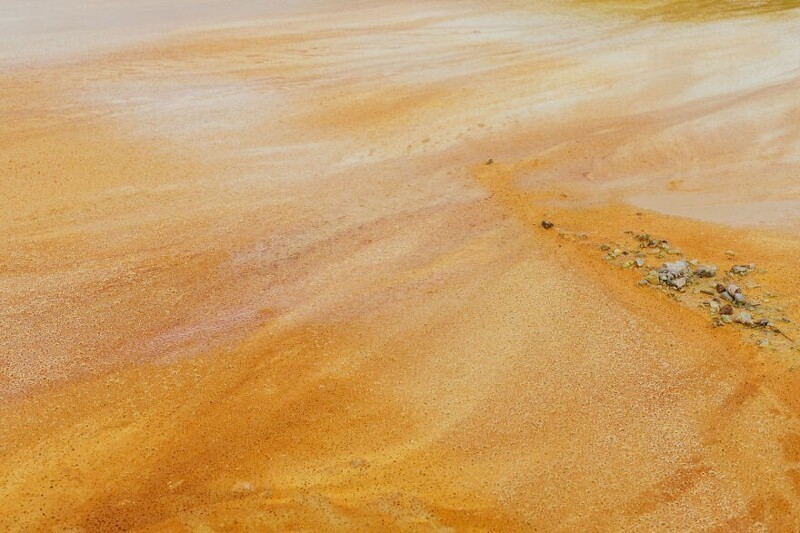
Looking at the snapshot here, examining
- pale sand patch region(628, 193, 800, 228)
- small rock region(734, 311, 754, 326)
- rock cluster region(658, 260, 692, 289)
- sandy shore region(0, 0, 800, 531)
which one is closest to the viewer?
sandy shore region(0, 0, 800, 531)

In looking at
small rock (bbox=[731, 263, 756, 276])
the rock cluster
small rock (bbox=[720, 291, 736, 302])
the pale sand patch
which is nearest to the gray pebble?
small rock (bbox=[720, 291, 736, 302])

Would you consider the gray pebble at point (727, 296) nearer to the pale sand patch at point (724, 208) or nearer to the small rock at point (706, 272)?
the small rock at point (706, 272)

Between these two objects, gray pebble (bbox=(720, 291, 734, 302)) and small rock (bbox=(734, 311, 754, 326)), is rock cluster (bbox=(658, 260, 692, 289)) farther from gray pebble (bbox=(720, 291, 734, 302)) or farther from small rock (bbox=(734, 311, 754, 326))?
small rock (bbox=(734, 311, 754, 326))

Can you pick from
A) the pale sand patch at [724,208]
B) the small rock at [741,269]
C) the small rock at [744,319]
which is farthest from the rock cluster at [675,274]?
the pale sand patch at [724,208]

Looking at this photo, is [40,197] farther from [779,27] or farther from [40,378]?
[779,27]

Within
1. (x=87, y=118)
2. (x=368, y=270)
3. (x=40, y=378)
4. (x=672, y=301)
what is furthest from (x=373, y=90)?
(x=40, y=378)

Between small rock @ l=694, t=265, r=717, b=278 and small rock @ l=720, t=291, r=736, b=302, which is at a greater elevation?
small rock @ l=694, t=265, r=717, b=278
